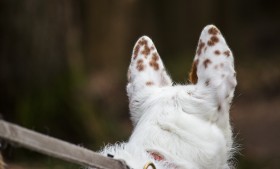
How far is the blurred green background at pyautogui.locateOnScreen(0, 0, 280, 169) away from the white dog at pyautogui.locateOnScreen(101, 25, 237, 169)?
63cm

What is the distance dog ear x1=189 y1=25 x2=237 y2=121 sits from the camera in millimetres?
4363

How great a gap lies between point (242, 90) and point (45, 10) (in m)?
7.21

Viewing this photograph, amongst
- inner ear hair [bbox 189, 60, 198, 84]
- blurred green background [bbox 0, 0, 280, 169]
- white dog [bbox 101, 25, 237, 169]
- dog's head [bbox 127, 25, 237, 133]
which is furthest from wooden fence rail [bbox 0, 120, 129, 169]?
inner ear hair [bbox 189, 60, 198, 84]

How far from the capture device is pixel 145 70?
4781mm

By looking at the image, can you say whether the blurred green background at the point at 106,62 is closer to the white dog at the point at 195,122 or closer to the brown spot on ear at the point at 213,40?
the white dog at the point at 195,122

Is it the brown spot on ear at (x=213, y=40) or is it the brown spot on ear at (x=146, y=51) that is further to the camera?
the brown spot on ear at (x=146, y=51)

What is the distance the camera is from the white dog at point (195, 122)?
4.27 meters

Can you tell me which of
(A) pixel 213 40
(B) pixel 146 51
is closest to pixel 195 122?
(A) pixel 213 40

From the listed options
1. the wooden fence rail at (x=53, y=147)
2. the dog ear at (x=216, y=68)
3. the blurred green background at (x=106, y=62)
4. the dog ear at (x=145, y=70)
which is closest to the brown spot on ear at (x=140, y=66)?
the dog ear at (x=145, y=70)

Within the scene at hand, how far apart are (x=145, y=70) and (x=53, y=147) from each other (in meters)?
1.39

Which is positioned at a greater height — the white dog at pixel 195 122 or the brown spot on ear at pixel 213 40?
the brown spot on ear at pixel 213 40

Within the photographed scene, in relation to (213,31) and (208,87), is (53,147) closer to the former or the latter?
(208,87)

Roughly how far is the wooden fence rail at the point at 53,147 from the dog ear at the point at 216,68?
701 millimetres

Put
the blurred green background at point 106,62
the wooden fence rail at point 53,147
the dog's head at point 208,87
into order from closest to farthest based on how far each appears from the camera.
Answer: the wooden fence rail at point 53,147 → the dog's head at point 208,87 → the blurred green background at point 106,62
